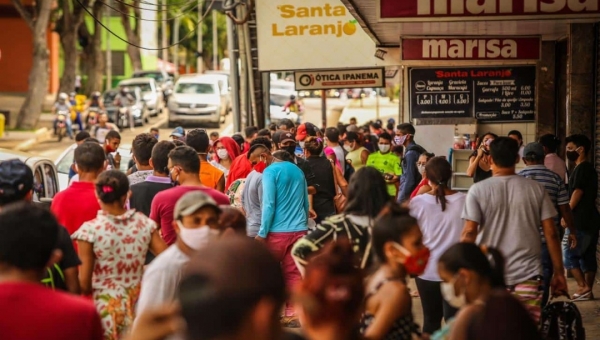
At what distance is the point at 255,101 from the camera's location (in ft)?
74.3

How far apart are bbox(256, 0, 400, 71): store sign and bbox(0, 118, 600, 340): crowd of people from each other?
297 inches

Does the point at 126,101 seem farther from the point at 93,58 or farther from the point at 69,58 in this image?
the point at 93,58

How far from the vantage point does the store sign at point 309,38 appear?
63.5 feet

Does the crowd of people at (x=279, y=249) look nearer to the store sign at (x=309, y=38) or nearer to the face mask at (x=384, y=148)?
the face mask at (x=384, y=148)

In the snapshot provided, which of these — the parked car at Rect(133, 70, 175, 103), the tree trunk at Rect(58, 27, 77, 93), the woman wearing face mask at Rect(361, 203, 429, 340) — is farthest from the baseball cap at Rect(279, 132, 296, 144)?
the parked car at Rect(133, 70, 175, 103)

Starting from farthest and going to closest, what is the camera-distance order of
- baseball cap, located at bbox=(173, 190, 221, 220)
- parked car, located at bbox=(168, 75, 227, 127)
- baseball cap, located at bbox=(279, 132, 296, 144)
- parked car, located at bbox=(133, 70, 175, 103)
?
parked car, located at bbox=(133, 70, 175, 103)
parked car, located at bbox=(168, 75, 227, 127)
baseball cap, located at bbox=(279, 132, 296, 144)
baseball cap, located at bbox=(173, 190, 221, 220)

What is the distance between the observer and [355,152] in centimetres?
1678

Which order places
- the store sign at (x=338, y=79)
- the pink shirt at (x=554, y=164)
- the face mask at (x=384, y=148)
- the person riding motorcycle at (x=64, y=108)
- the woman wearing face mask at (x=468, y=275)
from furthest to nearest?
the person riding motorcycle at (x=64, y=108) < the store sign at (x=338, y=79) < the face mask at (x=384, y=148) < the pink shirt at (x=554, y=164) < the woman wearing face mask at (x=468, y=275)

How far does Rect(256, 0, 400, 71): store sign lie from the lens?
19359 mm

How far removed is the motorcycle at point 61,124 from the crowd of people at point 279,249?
27.3 metres

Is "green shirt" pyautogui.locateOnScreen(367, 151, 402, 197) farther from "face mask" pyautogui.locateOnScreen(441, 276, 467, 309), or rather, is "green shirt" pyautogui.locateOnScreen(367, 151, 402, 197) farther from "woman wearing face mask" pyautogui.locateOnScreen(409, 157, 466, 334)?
"face mask" pyautogui.locateOnScreen(441, 276, 467, 309)

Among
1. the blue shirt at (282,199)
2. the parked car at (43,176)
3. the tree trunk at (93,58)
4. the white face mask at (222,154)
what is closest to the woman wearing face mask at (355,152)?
the white face mask at (222,154)

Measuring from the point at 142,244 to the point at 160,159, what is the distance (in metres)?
1.98

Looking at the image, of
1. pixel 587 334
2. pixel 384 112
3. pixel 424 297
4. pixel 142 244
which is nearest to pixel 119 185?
pixel 142 244
